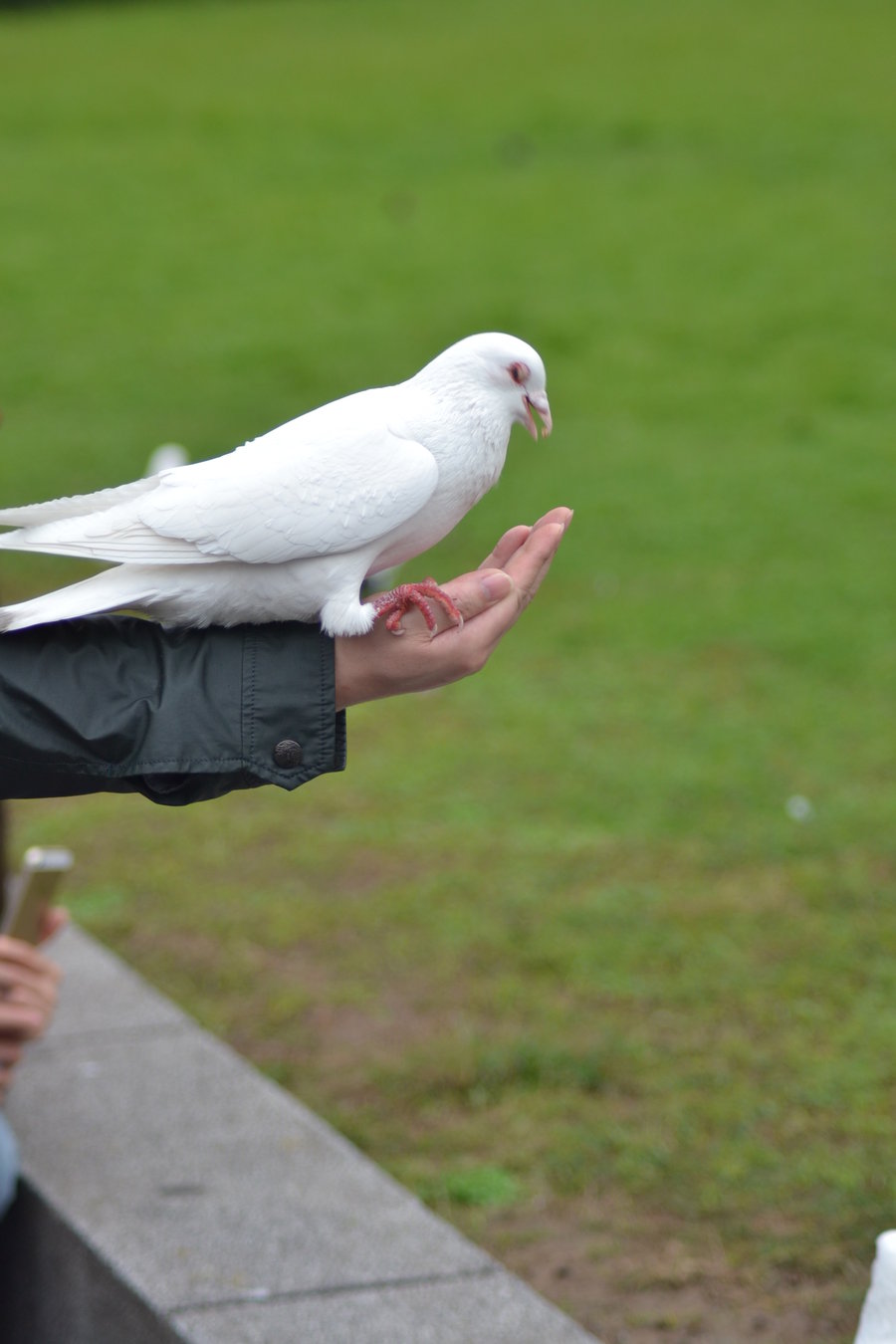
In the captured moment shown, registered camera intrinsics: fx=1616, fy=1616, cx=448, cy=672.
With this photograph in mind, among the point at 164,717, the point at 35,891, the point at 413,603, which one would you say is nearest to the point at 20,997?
the point at 35,891

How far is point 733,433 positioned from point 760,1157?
6692 millimetres

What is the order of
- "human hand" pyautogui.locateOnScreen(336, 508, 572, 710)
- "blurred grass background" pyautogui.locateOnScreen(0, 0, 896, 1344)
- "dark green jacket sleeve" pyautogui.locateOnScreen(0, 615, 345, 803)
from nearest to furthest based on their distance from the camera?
"dark green jacket sleeve" pyautogui.locateOnScreen(0, 615, 345, 803) < "human hand" pyautogui.locateOnScreen(336, 508, 572, 710) < "blurred grass background" pyautogui.locateOnScreen(0, 0, 896, 1344)

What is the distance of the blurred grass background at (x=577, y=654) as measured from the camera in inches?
148

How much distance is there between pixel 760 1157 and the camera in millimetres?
3623

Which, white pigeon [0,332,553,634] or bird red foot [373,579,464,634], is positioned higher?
white pigeon [0,332,553,634]

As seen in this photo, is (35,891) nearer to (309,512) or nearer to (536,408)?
(309,512)

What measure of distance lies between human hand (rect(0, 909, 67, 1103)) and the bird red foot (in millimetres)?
1316

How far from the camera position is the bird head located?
2232 mm

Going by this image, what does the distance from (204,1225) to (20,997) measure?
576mm

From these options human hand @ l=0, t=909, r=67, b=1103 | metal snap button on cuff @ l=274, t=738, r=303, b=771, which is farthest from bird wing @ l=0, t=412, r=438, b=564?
human hand @ l=0, t=909, r=67, b=1103

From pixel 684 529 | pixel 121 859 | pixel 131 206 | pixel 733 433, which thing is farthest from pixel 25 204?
pixel 121 859

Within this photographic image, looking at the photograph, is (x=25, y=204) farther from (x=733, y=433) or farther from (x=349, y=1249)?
(x=349, y=1249)

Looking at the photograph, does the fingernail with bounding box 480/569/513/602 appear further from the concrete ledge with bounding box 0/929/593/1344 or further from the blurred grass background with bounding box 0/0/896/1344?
the blurred grass background with bounding box 0/0/896/1344

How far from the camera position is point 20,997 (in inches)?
123
